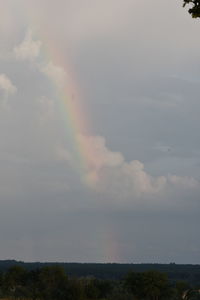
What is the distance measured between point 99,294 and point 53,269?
10.0 m

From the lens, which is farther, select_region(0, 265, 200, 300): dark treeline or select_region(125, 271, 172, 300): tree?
select_region(125, 271, 172, 300): tree

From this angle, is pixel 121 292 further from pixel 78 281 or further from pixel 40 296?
pixel 40 296

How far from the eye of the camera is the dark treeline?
51.2 metres

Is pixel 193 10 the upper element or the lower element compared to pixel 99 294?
upper

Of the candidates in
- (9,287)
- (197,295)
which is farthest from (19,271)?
(197,295)

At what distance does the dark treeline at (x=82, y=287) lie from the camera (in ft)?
168

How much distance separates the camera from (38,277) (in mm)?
61781

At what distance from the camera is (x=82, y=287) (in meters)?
52.2

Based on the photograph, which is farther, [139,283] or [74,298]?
[139,283]

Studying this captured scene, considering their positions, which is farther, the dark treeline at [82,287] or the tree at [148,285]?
the tree at [148,285]

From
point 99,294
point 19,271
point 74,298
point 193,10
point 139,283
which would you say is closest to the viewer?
point 193,10

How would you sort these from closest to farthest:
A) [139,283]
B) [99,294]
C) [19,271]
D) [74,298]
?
[74,298], [99,294], [139,283], [19,271]

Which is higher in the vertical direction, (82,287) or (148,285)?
(148,285)

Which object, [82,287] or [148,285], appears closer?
[82,287]
